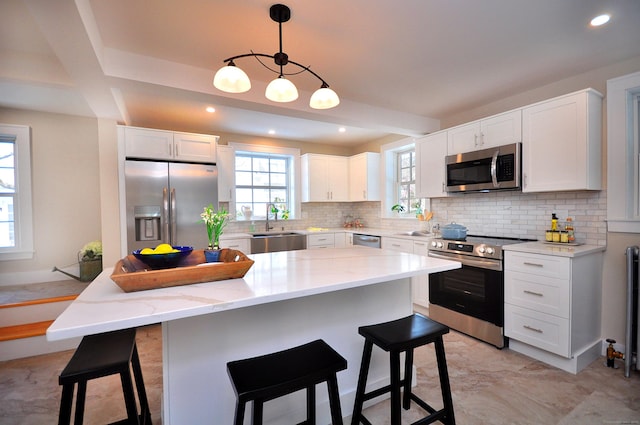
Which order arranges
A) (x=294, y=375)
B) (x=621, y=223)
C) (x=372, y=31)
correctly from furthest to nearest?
(x=621, y=223) < (x=372, y=31) < (x=294, y=375)

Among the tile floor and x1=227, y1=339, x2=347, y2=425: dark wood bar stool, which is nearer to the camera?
x1=227, y1=339, x2=347, y2=425: dark wood bar stool

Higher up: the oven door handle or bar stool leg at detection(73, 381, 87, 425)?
the oven door handle

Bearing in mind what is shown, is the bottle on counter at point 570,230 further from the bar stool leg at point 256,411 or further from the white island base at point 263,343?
the bar stool leg at point 256,411

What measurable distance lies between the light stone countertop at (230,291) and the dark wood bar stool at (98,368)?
290mm

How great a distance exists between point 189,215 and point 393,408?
3051mm

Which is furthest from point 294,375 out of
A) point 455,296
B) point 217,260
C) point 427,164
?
point 427,164

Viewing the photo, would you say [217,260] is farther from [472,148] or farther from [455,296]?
[472,148]

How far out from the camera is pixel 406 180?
4746 millimetres

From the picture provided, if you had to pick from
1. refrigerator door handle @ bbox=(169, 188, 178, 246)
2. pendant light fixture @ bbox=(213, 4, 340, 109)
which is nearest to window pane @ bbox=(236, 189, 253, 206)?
refrigerator door handle @ bbox=(169, 188, 178, 246)

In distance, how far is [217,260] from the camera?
1613 millimetres

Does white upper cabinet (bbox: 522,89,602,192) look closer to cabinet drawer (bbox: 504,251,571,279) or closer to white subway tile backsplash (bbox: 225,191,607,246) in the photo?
white subway tile backsplash (bbox: 225,191,607,246)

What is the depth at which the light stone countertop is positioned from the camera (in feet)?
3.01

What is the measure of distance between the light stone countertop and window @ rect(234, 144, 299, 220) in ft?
10.0

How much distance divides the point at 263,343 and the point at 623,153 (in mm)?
3142
